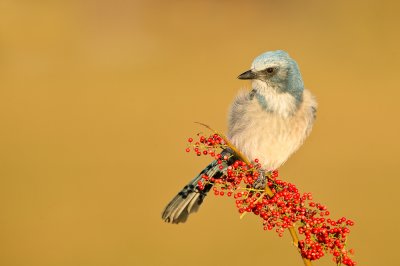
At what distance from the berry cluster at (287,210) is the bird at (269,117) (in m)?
1.13

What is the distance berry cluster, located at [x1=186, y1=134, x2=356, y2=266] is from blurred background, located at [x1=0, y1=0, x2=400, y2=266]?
4428 mm

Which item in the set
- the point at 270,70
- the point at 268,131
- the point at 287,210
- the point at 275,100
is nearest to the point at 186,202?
the point at 268,131

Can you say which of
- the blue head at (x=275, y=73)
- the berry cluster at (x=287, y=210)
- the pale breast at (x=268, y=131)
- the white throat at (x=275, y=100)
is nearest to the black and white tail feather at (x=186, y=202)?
the pale breast at (x=268, y=131)

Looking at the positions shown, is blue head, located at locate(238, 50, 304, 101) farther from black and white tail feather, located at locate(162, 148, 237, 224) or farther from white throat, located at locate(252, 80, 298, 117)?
black and white tail feather, located at locate(162, 148, 237, 224)

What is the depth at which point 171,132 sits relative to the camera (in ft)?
37.5

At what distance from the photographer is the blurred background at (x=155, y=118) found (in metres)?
7.89

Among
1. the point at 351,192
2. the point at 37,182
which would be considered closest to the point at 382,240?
the point at 351,192

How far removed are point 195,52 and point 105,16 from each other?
2.70 m

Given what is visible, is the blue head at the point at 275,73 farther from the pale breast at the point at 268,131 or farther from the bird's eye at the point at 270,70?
the pale breast at the point at 268,131

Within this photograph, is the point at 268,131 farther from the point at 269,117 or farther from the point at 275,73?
the point at 275,73

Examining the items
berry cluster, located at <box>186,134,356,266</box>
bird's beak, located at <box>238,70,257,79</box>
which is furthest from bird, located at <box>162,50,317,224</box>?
berry cluster, located at <box>186,134,356,266</box>

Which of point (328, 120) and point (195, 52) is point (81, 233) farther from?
point (195, 52)

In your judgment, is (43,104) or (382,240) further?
(43,104)

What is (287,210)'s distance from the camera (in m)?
2.71
